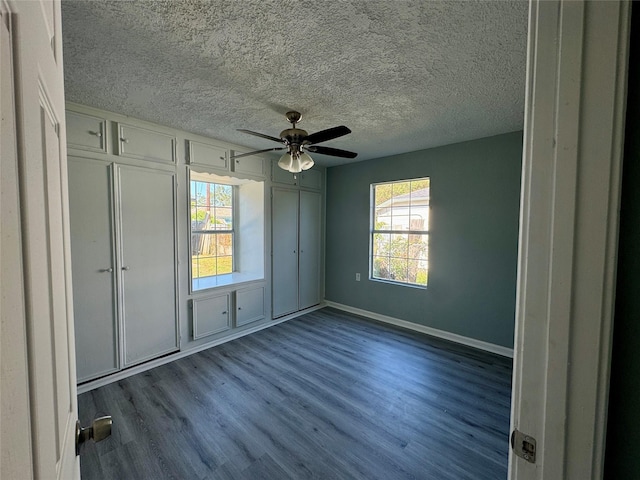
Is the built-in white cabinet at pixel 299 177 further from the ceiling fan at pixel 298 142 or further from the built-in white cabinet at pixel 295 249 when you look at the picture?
the ceiling fan at pixel 298 142

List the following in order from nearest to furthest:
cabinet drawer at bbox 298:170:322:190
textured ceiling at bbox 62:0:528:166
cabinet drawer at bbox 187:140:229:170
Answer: textured ceiling at bbox 62:0:528:166
cabinet drawer at bbox 187:140:229:170
cabinet drawer at bbox 298:170:322:190

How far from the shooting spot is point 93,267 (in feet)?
7.80

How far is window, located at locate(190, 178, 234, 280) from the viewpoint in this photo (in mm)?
3535

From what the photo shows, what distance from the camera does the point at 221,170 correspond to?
10.6ft

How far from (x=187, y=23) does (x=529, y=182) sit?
1683 mm

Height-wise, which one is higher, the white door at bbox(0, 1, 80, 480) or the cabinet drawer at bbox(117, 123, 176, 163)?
the cabinet drawer at bbox(117, 123, 176, 163)

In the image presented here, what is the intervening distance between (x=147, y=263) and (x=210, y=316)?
94 centimetres

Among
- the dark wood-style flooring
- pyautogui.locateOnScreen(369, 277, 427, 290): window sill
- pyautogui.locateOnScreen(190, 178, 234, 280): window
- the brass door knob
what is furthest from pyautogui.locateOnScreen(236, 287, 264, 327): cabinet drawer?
the brass door knob

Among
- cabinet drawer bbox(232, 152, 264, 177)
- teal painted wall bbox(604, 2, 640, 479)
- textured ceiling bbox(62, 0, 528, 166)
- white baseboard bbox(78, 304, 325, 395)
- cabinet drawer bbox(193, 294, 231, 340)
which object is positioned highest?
textured ceiling bbox(62, 0, 528, 166)

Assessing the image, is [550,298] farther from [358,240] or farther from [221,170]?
[358,240]

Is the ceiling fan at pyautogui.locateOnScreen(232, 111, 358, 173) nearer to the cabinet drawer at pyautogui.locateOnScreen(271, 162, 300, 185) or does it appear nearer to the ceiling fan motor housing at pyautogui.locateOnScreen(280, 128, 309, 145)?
the ceiling fan motor housing at pyautogui.locateOnScreen(280, 128, 309, 145)

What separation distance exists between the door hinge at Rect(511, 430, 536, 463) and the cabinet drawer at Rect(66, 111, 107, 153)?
126 inches

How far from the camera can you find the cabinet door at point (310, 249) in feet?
14.2

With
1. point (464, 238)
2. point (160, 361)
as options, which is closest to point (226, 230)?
point (160, 361)
